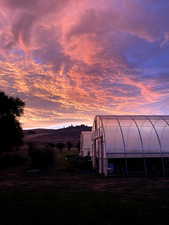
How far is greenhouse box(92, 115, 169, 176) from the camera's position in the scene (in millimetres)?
19812

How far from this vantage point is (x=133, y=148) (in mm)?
20234

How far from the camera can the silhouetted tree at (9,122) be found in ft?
73.6

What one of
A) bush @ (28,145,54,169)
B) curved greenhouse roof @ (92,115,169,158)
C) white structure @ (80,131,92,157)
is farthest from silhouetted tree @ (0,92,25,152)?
white structure @ (80,131,92,157)

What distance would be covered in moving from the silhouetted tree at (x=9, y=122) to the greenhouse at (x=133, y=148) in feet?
30.0

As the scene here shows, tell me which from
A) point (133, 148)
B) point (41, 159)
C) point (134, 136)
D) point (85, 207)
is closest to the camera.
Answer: point (85, 207)

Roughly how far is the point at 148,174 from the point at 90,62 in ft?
39.3

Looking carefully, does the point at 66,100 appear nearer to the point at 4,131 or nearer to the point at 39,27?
the point at 4,131

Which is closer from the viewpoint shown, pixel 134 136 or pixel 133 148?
pixel 133 148

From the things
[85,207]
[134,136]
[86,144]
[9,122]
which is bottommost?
[85,207]

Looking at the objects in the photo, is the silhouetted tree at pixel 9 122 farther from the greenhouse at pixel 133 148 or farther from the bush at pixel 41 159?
the greenhouse at pixel 133 148

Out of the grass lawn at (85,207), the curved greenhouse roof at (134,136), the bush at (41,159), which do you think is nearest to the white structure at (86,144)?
the bush at (41,159)

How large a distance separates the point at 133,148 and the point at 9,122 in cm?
1299

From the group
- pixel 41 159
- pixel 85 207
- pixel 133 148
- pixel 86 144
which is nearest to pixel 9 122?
pixel 41 159

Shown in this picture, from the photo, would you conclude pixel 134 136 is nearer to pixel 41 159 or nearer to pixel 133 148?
pixel 133 148
